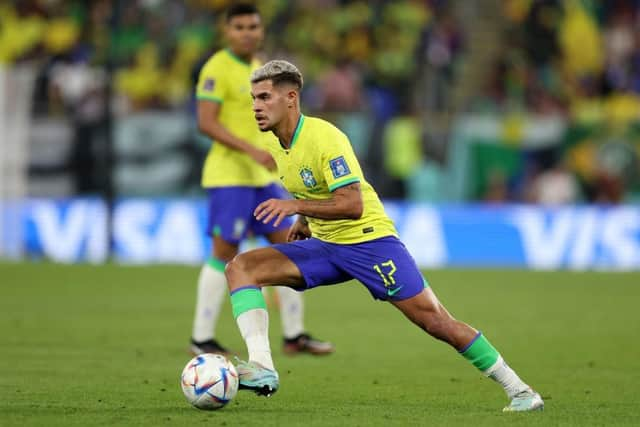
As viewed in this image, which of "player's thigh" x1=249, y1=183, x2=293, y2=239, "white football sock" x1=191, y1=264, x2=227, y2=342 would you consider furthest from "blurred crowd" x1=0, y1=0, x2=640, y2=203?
"white football sock" x1=191, y1=264, x2=227, y2=342

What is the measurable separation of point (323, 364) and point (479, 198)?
10199 mm

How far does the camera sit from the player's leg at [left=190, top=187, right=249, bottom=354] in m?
9.39

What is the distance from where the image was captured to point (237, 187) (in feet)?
31.6

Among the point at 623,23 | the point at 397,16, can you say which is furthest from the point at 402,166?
the point at 623,23

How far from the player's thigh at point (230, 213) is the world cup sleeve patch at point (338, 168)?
2984 millimetres

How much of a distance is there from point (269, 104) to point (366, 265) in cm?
102

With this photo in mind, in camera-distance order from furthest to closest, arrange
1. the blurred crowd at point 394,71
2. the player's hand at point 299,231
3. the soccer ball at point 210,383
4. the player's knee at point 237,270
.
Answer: the blurred crowd at point 394,71 → the player's hand at point 299,231 → the player's knee at point 237,270 → the soccer ball at point 210,383

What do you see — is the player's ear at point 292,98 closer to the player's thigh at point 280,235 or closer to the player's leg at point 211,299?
the player's leg at point 211,299

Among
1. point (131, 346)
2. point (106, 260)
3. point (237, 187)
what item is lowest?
point (106, 260)

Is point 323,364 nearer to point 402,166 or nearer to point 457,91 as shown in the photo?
point 402,166

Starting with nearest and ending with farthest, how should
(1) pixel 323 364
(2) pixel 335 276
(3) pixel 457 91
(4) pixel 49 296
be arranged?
(2) pixel 335 276 < (1) pixel 323 364 < (4) pixel 49 296 < (3) pixel 457 91

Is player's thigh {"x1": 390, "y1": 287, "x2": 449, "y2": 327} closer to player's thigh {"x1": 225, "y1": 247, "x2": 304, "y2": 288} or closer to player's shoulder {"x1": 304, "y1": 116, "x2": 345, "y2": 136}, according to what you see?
player's thigh {"x1": 225, "y1": 247, "x2": 304, "y2": 288}

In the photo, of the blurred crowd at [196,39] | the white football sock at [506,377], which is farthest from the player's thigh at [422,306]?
the blurred crowd at [196,39]

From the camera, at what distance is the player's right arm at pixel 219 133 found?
9.23 metres
